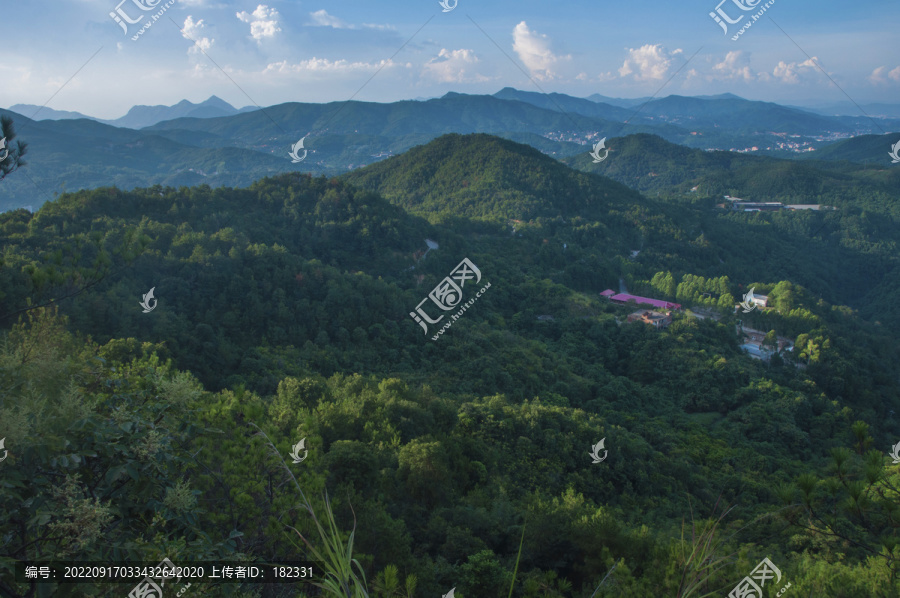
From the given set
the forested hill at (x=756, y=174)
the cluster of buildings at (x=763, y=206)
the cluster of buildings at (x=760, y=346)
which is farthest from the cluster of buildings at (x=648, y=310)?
the forested hill at (x=756, y=174)

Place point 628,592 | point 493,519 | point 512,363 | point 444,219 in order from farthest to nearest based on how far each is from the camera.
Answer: point 444,219, point 512,363, point 493,519, point 628,592

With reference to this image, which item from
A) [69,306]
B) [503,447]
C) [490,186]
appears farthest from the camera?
[490,186]

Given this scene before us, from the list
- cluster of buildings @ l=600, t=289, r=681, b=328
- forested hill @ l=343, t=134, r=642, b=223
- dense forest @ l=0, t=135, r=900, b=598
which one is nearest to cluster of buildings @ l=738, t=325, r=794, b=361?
dense forest @ l=0, t=135, r=900, b=598

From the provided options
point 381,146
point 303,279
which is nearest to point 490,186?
point 303,279

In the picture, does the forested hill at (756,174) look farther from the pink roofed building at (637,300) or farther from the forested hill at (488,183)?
the pink roofed building at (637,300)

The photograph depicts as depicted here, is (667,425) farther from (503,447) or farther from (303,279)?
(303,279)
